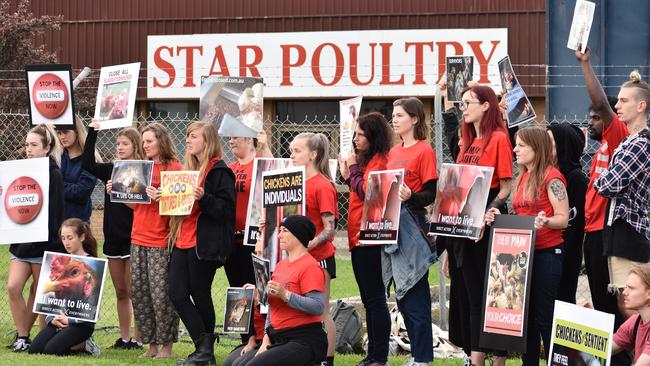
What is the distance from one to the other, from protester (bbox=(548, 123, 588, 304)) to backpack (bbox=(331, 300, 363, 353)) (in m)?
1.92

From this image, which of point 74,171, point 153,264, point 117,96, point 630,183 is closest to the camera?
point 630,183

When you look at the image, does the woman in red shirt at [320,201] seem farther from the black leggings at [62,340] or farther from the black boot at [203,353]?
the black leggings at [62,340]

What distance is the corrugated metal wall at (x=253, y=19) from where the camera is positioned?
23.9 m

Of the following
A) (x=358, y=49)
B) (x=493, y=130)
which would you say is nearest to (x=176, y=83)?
(x=358, y=49)

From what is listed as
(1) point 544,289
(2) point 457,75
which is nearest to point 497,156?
(1) point 544,289

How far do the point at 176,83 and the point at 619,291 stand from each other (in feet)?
60.8

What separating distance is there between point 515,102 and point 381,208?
1.22 metres

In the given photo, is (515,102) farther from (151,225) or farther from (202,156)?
(151,225)

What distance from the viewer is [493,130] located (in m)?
7.55

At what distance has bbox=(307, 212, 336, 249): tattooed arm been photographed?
7922 mm

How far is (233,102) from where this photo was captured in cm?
884

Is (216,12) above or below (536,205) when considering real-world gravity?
above

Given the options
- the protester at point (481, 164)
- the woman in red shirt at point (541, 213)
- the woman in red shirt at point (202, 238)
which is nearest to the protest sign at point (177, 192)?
the woman in red shirt at point (202, 238)

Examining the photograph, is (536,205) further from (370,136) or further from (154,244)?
(154,244)
